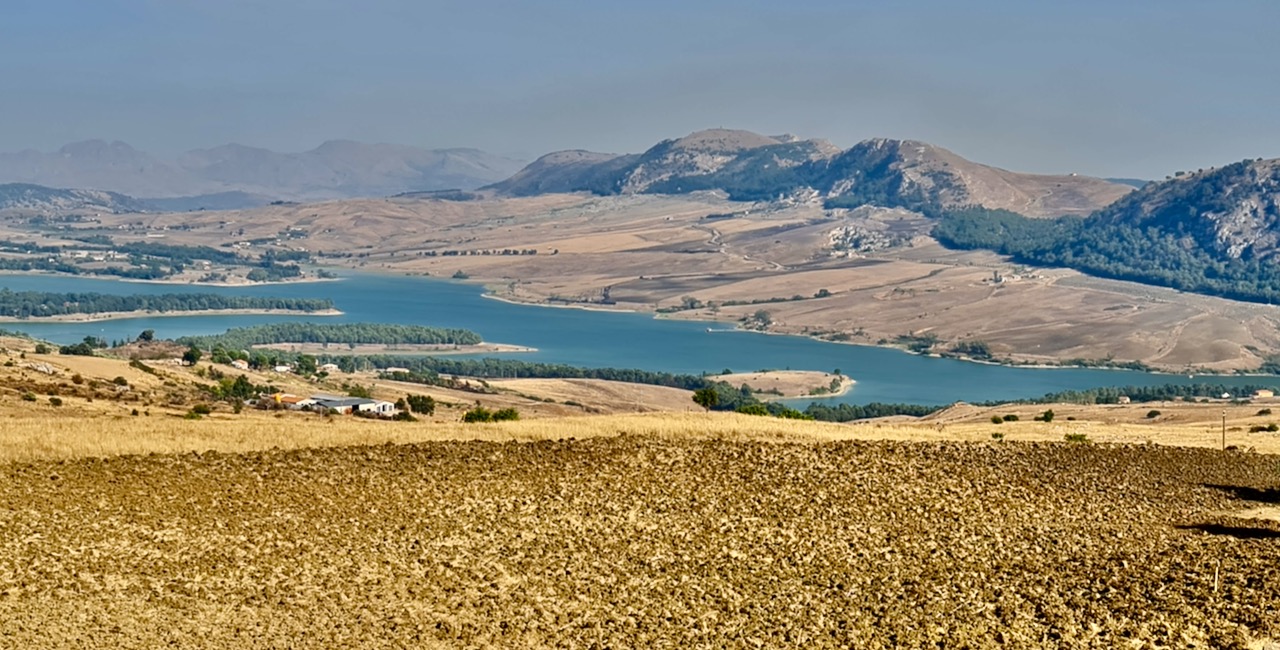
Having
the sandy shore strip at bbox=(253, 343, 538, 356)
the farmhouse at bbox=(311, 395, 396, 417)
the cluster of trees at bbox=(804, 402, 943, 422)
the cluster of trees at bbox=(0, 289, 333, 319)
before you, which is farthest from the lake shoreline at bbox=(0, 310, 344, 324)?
the farmhouse at bbox=(311, 395, 396, 417)

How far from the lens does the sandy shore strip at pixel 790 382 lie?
388ft

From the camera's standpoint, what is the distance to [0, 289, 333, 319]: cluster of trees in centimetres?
17438

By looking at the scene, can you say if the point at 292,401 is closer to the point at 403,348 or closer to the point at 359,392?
the point at 359,392

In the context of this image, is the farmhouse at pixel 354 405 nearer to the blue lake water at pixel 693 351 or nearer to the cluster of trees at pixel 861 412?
the cluster of trees at pixel 861 412

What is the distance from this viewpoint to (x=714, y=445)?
2834cm

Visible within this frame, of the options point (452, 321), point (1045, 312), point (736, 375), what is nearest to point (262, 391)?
point (736, 375)

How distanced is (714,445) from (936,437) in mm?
6703

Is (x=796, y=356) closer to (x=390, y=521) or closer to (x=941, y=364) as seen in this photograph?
(x=941, y=364)

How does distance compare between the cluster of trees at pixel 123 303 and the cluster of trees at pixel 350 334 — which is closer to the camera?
the cluster of trees at pixel 350 334

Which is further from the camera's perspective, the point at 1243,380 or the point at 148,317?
the point at 148,317

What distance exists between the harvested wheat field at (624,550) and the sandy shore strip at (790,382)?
291 feet

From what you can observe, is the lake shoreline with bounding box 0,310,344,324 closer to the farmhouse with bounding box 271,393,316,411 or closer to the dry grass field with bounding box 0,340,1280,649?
the farmhouse with bounding box 271,393,316,411

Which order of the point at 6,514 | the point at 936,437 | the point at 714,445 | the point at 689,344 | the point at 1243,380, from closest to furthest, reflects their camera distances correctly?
1. the point at 6,514
2. the point at 714,445
3. the point at 936,437
4. the point at 1243,380
5. the point at 689,344

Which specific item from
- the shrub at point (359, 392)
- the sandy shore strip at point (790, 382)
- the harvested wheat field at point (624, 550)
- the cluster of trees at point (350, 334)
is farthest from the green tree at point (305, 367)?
the harvested wheat field at point (624, 550)
